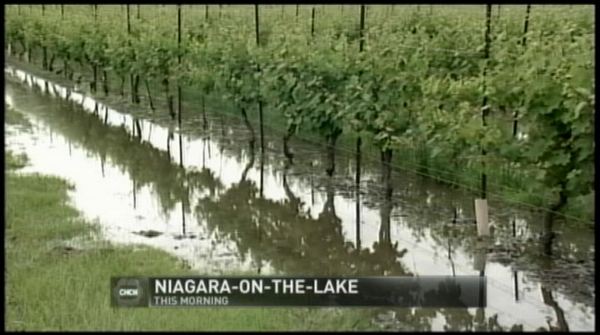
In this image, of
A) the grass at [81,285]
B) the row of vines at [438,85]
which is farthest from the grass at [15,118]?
the grass at [81,285]

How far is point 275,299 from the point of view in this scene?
4.89 m

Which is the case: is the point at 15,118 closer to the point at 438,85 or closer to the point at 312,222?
the point at 312,222

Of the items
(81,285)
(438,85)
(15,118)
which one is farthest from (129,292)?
(15,118)

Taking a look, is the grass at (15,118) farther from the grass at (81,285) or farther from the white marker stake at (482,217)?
the white marker stake at (482,217)

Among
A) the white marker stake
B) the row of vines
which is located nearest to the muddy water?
the white marker stake

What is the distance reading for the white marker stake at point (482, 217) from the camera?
20.8 feet

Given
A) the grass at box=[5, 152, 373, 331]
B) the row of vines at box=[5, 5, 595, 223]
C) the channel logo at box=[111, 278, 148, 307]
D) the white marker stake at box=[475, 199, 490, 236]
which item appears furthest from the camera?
the white marker stake at box=[475, 199, 490, 236]

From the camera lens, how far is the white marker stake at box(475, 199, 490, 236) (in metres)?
6.33

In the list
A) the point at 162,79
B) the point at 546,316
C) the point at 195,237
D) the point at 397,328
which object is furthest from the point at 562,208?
the point at 162,79

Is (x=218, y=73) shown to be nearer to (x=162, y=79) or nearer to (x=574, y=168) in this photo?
(x=162, y=79)

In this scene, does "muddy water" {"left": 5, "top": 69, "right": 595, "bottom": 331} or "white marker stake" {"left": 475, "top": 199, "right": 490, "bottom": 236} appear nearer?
"muddy water" {"left": 5, "top": 69, "right": 595, "bottom": 331}

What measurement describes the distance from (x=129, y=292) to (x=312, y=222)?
8.15ft

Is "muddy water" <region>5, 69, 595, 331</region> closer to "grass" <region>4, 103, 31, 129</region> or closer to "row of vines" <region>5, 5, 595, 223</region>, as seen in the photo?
"row of vines" <region>5, 5, 595, 223</region>

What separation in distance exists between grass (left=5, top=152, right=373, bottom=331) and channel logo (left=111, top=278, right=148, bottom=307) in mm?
56
